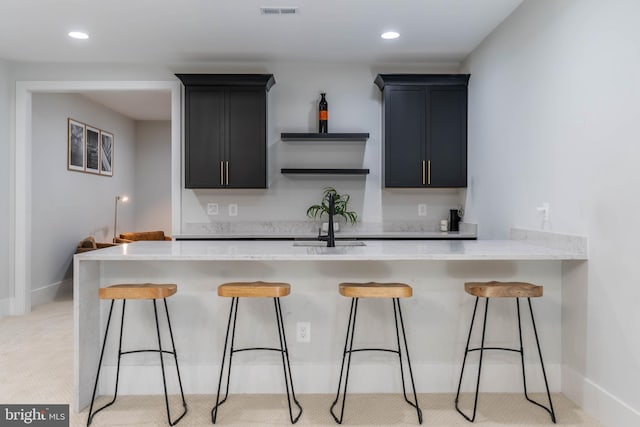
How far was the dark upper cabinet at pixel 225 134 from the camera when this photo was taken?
174 inches

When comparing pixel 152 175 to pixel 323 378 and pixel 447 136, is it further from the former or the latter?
pixel 323 378

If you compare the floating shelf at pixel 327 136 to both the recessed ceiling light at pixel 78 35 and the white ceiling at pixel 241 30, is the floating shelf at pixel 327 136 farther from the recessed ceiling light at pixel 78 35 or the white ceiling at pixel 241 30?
the recessed ceiling light at pixel 78 35

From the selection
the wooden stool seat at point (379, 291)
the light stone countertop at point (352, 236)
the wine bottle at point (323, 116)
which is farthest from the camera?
the wine bottle at point (323, 116)

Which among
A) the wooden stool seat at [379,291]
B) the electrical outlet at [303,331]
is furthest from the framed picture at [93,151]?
the wooden stool seat at [379,291]

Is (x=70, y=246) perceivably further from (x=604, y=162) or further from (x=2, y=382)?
(x=604, y=162)

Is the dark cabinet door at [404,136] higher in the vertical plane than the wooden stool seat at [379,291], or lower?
higher

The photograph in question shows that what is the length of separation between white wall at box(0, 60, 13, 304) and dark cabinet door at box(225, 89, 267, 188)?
229 centimetres

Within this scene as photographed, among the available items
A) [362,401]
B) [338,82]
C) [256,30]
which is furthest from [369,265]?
[338,82]

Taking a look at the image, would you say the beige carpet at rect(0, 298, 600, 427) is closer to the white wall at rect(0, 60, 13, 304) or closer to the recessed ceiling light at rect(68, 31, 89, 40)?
the white wall at rect(0, 60, 13, 304)

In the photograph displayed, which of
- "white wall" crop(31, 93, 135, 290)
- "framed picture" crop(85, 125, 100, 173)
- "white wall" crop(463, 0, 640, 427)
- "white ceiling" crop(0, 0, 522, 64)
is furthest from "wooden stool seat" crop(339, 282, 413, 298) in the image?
"framed picture" crop(85, 125, 100, 173)

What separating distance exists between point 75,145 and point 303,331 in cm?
468

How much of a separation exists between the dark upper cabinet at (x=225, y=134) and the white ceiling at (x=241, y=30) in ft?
1.24

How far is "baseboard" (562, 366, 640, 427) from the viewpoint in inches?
88.4

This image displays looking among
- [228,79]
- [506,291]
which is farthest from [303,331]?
[228,79]
